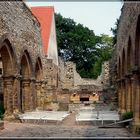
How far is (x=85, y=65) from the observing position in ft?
144

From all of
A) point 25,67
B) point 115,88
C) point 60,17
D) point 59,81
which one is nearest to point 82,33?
point 60,17

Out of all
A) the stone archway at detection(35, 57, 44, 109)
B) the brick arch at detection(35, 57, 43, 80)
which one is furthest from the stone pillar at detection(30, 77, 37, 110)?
the brick arch at detection(35, 57, 43, 80)

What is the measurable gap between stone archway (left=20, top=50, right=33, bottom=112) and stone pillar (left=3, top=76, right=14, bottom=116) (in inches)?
110

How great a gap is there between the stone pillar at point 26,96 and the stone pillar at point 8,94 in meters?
3.13

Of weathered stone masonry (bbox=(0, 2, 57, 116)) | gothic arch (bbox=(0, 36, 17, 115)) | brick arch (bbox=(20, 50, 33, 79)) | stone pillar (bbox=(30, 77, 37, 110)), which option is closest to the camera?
weathered stone masonry (bbox=(0, 2, 57, 116))

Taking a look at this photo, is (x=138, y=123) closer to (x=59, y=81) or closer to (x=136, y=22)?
(x=136, y=22)

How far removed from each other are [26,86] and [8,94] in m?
3.23

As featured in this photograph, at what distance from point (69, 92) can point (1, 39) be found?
549 inches

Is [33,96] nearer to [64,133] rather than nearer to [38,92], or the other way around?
[38,92]

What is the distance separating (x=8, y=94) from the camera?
47.0 feet

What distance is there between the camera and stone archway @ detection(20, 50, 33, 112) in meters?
17.3

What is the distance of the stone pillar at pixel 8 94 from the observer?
1427cm

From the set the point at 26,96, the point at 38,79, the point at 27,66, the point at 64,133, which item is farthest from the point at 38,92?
the point at 64,133

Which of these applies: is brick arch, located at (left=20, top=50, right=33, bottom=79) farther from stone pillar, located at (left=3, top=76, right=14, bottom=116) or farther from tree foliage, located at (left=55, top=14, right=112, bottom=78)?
tree foliage, located at (left=55, top=14, right=112, bottom=78)
